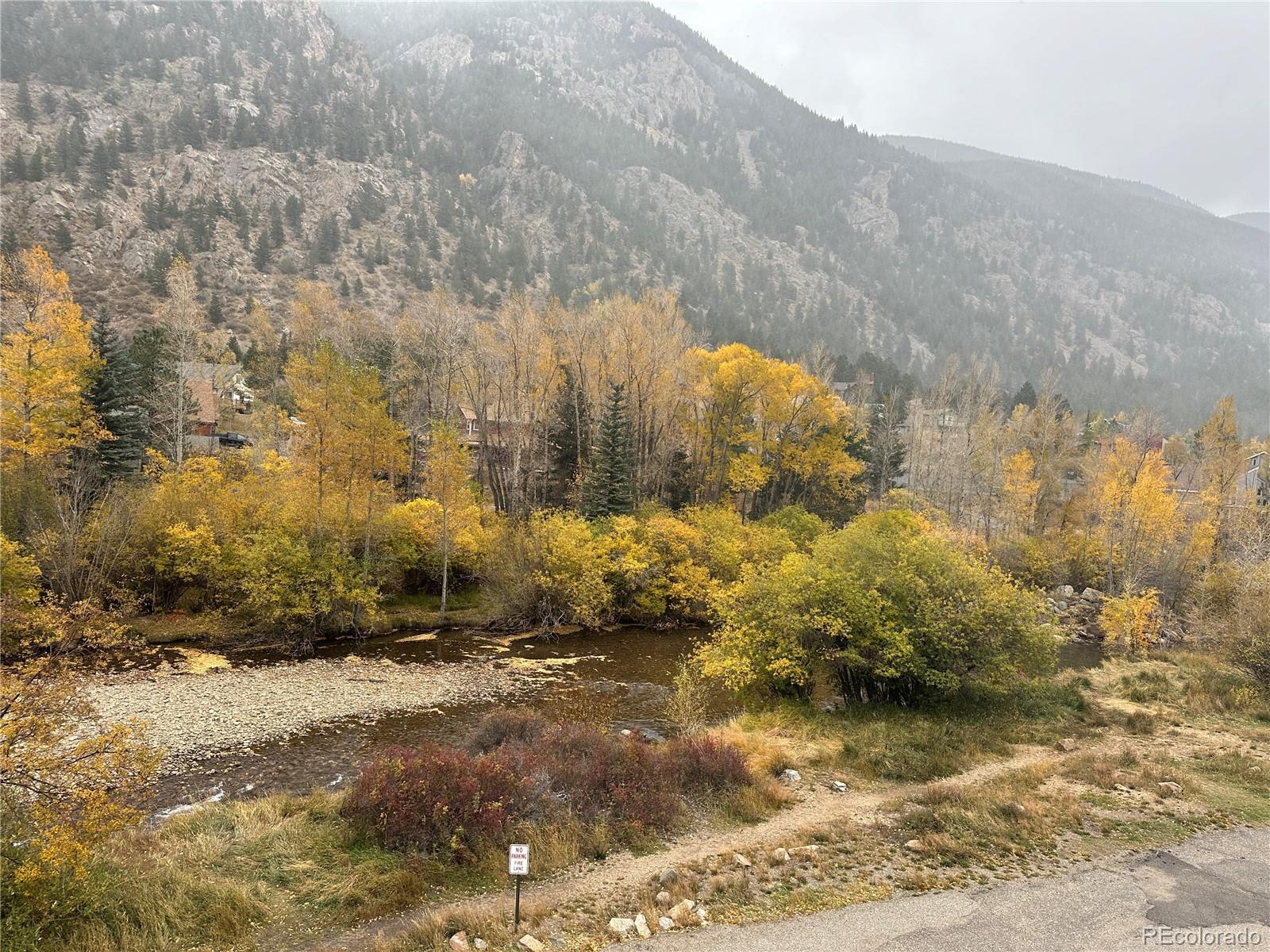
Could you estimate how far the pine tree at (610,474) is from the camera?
120ft

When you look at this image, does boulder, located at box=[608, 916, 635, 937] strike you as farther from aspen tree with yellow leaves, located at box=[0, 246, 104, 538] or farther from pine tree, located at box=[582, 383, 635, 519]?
aspen tree with yellow leaves, located at box=[0, 246, 104, 538]

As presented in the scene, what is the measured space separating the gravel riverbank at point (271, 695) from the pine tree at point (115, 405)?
594 inches

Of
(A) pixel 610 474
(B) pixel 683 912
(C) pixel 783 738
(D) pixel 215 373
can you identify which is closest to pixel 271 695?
(C) pixel 783 738

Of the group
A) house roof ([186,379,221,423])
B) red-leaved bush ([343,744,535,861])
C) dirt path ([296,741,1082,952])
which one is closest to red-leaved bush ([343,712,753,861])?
red-leaved bush ([343,744,535,861])

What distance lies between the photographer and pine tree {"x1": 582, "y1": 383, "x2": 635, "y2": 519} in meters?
36.4

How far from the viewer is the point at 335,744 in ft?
59.9

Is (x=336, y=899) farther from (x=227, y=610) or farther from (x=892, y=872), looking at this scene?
(x=227, y=610)

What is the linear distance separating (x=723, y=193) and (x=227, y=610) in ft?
606

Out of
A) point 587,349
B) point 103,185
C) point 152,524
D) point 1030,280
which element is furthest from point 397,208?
point 1030,280

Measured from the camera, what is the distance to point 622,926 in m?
9.30

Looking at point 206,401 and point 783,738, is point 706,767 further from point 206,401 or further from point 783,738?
point 206,401

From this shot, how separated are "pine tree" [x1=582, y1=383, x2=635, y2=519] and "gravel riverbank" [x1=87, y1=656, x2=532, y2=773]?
12186 millimetres

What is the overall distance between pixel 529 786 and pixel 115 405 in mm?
32785

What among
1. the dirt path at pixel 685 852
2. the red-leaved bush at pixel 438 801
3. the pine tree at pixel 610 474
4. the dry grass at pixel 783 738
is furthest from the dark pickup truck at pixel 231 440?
the dirt path at pixel 685 852
